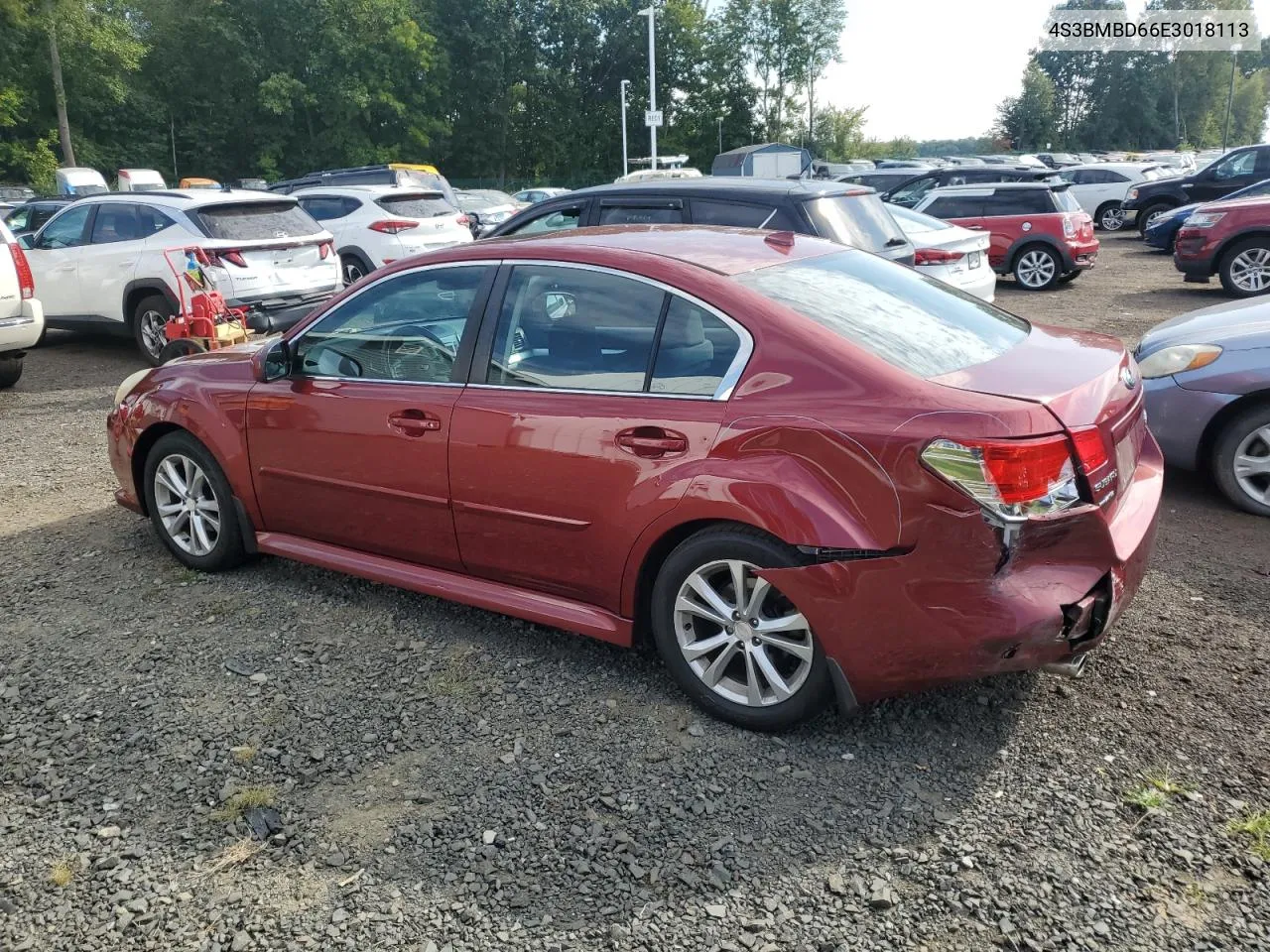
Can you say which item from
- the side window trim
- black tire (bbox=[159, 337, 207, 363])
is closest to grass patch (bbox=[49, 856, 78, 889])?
the side window trim

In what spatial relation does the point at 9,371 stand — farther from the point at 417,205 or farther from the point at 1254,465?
the point at 1254,465

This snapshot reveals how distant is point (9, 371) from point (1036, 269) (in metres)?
13.1

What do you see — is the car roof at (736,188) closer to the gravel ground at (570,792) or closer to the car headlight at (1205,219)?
the gravel ground at (570,792)

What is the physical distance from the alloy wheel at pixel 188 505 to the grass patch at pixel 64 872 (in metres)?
2.05

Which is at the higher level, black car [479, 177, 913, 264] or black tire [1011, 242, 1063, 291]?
black car [479, 177, 913, 264]

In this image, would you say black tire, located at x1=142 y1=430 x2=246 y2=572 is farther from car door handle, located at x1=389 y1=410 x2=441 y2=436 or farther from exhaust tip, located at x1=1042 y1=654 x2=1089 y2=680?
exhaust tip, located at x1=1042 y1=654 x2=1089 y2=680

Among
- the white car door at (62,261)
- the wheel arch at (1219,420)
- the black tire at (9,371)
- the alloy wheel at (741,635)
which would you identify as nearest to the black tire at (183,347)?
the black tire at (9,371)

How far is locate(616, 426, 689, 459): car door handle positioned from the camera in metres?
3.37

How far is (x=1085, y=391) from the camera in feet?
10.7

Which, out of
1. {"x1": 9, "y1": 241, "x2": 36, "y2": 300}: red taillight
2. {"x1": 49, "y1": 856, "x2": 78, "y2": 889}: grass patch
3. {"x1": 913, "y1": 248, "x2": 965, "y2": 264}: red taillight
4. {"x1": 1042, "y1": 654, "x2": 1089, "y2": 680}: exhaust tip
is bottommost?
{"x1": 49, "y1": 856, "x2": 78, "y2": 889}: grass patch

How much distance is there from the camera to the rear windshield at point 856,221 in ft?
23.8

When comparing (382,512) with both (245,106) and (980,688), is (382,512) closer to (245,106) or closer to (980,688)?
(980,688)

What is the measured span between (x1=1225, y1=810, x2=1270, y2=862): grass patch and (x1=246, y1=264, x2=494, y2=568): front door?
266 cm

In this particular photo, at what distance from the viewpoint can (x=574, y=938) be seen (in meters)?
2.62
